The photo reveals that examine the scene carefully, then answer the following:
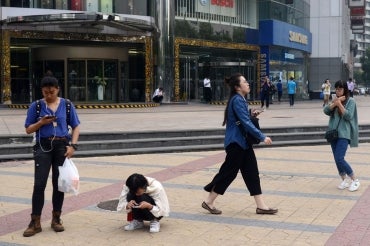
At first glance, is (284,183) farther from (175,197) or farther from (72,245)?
(72,245)

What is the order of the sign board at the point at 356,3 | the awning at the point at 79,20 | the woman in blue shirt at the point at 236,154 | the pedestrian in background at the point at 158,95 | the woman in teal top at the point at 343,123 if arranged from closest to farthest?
the woman in blue shirt at the point at 236,154, the woman in teal top at the point at 343,123, the awning at the point at 79,20, the pedestrian in background at the point at 158,95, the sign board at the point at 356,3

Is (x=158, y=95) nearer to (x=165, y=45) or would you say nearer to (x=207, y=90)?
(x=165, y=45)

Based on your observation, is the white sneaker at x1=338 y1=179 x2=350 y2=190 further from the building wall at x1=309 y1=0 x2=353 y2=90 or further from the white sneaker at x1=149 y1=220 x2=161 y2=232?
the building wall at x1=309 y1=0 x2=353 y2=90

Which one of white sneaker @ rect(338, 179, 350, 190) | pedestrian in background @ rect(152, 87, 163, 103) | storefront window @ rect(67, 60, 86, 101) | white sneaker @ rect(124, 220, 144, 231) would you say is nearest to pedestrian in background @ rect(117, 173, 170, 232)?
white sneaker @ rect(124, 220, 144, 231)

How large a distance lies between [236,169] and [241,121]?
607 millimetres

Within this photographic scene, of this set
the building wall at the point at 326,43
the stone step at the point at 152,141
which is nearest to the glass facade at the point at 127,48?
the stone step at the point at 152,141

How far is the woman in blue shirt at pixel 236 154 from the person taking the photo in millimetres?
6773

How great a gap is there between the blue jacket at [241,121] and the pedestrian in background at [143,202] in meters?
1.14

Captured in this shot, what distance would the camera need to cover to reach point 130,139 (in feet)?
45.1

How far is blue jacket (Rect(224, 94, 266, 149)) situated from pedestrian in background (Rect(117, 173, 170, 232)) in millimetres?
1142

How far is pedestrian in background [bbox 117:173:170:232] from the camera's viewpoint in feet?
20.0

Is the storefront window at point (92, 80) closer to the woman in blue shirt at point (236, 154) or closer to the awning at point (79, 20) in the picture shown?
the awning at point (79, 20)

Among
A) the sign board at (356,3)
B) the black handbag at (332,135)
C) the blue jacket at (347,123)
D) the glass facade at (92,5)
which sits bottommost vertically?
the black handbag at (332,135)

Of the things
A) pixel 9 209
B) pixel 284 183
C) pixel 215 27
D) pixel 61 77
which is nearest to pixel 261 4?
pixel 215 27
